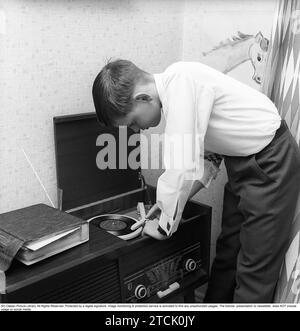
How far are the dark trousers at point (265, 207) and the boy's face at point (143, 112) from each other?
0.81 feet

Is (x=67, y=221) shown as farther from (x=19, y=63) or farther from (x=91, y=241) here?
(x=19, y=63)

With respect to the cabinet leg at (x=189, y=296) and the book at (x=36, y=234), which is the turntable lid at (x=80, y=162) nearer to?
the book at (x=36, y=234)

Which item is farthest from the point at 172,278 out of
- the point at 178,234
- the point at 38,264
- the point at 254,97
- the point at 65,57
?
the point at 65,57

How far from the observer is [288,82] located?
1131mm

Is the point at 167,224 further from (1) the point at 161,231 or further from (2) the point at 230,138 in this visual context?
(2) the point at 230,138

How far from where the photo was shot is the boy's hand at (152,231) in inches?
45.3

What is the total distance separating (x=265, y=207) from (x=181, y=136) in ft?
0.95

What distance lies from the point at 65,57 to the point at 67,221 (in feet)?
1.69

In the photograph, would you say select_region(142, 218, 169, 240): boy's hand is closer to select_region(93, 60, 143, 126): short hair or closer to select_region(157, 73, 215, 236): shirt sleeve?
select_region(157, 73, 215, 236): shirt sleeve

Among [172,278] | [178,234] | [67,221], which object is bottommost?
[172,278]

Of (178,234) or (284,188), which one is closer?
(284,188)

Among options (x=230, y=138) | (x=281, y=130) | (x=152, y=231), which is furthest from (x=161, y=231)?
(x=281, y=130)

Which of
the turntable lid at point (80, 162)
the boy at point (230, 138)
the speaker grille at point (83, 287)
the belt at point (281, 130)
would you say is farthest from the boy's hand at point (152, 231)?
the belt at point (281, 130)

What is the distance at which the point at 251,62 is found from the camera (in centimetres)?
144
